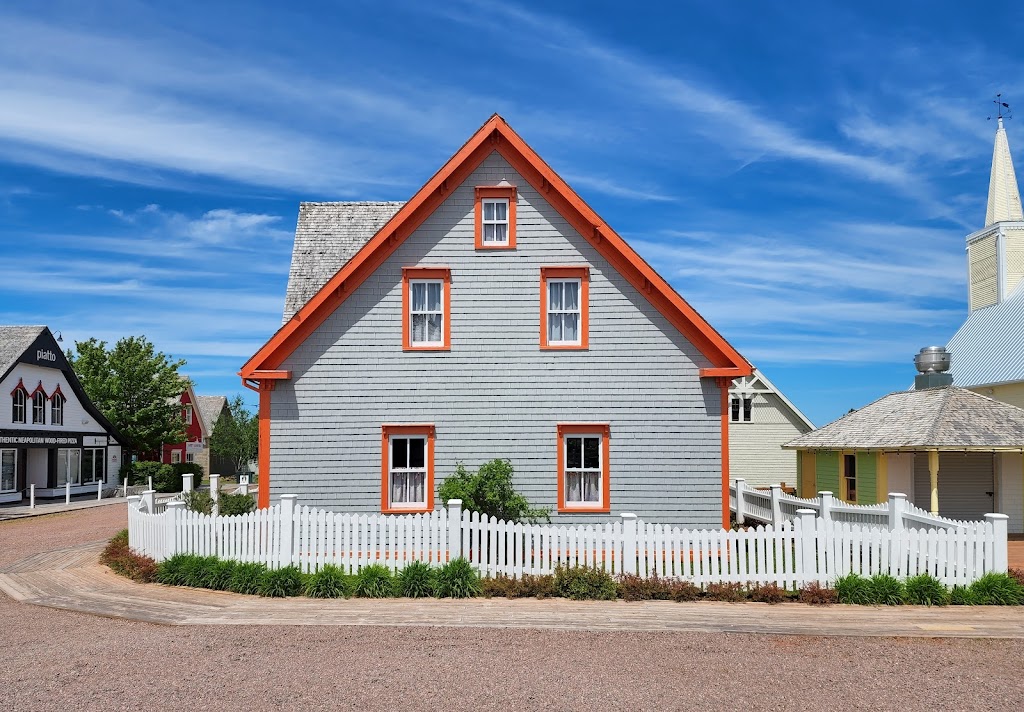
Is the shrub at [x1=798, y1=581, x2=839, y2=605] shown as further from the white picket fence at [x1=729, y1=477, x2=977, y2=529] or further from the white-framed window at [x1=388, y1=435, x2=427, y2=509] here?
the white-framed window at [x1=388, y1=435, x2=427, y2=509]

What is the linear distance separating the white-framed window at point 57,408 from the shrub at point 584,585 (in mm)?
37833

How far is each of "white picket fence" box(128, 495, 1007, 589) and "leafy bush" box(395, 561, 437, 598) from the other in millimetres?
832

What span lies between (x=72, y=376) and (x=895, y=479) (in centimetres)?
4067

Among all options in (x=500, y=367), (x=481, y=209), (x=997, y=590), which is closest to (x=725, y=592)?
(x=997, y=590)

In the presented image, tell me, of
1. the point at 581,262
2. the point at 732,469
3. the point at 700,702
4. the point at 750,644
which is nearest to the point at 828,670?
the point at 750,644

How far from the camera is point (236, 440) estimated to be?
69125 mm

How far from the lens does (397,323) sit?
63.3 feet

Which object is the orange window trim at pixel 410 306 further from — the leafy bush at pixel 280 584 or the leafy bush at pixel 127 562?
the leafy bush at pixel 127 562

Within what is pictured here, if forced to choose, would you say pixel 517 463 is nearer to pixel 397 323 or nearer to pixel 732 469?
pixel 397 323

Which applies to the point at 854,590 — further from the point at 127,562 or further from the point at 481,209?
the point at 127,562

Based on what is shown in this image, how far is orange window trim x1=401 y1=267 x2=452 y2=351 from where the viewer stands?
19234mm

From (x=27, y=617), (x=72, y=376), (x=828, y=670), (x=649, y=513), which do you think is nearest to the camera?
(x=828, y=670)

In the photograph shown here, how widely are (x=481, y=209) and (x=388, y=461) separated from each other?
6.20 meters

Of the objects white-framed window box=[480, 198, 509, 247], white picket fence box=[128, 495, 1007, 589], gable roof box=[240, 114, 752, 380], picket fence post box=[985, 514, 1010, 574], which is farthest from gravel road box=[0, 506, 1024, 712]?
white-framed window box=[480, 198, 509, 247]
